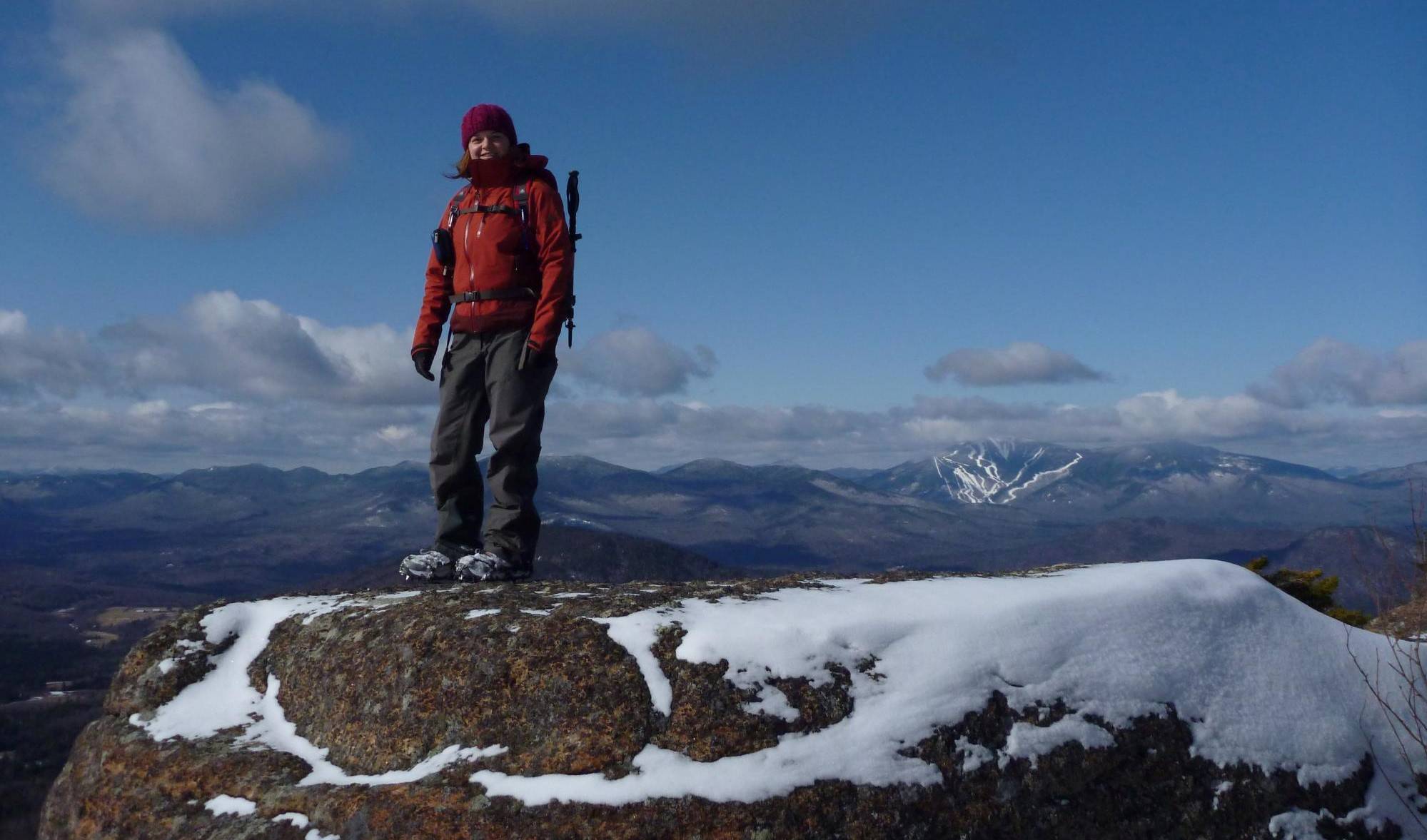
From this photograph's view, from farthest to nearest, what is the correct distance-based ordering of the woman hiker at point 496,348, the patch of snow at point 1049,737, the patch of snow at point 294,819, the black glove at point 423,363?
the black glove at point 423,363 → the woman hiker at point 496,348 → the patch of snow at point 294,819 → the patch of snow at point 1049,737

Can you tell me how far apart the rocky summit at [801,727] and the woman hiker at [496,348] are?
6.54 feet

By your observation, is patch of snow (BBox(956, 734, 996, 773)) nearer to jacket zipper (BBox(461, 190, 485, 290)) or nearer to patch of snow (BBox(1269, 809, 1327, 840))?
patch of snow (BBox(1269, 809, 1327, 840))

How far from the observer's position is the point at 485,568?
8.12m

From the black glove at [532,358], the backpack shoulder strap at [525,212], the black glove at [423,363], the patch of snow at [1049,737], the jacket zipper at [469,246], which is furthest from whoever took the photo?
the black glove at [423,363]

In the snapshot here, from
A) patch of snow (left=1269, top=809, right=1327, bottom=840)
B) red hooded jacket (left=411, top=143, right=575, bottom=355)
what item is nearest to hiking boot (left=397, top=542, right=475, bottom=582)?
red hooded jacket (left=411, top=143, right=575, bottom=355)

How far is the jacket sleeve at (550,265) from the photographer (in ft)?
26.6

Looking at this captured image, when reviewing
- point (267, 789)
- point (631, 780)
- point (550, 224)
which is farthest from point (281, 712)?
point (550, 224)

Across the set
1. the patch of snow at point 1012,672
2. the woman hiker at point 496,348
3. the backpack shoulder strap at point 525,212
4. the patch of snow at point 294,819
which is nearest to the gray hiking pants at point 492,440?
the woman hiker at point 496,348

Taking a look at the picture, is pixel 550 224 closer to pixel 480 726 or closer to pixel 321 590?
pixel 321 590

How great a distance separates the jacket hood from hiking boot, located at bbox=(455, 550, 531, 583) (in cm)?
397

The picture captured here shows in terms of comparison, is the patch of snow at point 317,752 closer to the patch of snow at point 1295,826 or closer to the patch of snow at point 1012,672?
the patch of snow at point 1012,672

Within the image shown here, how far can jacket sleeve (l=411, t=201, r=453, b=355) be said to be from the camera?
30.0 ft

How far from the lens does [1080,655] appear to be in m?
5.35

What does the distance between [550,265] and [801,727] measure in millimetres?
5371
